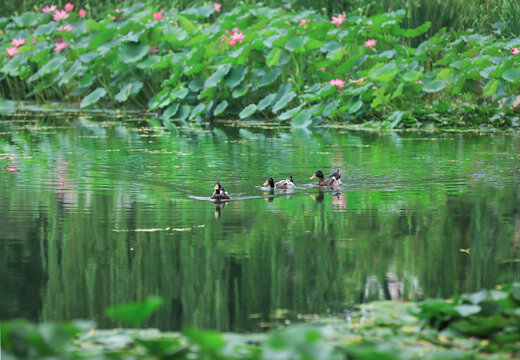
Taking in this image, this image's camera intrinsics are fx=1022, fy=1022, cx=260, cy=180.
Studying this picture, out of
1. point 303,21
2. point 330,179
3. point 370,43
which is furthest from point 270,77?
point 330,179

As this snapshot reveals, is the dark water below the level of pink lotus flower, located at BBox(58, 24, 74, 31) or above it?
below

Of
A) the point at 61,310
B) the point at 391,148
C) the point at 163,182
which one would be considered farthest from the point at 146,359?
the point at 391,148

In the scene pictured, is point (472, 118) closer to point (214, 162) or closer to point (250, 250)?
point (214, 162)

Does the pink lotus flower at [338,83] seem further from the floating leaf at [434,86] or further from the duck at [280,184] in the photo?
the duck at [280,184]

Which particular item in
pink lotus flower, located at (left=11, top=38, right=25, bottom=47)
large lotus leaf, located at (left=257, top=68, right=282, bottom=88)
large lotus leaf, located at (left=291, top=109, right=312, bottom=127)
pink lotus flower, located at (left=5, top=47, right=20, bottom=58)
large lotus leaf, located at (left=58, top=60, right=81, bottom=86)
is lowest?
large lotus leaf, located at (left=291, top=109, right=312, bottom=127)

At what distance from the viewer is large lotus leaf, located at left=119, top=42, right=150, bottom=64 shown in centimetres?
1844

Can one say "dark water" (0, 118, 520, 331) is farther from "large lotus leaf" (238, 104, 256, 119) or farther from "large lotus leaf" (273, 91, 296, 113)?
"large lotus leaf" (238, 104, 256, 119)

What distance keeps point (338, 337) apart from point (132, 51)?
49.5ft

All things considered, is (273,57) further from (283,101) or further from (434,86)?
(434,86)

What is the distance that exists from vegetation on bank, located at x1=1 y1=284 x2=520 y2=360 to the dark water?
298 millimetres

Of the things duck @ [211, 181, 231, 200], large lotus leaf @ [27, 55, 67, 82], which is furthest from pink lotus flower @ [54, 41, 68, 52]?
duck @ [211, 181, 231, 200]

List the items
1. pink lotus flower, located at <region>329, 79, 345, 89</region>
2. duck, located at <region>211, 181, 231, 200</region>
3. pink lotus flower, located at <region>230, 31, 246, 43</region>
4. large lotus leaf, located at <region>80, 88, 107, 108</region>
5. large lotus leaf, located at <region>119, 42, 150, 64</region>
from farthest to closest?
large lotus leaf, located at <region>80, 88, 107, 108</region> → large lotus leaf, located at <region>119, 42, 150, 64</region> → pink lotus flower, located at <region>230, 31, 246, 43</region> → pink lotus flower, located at <region>329, 79, 345, 89</region> → duck, located at <region>211, 181, 231, 200</region>

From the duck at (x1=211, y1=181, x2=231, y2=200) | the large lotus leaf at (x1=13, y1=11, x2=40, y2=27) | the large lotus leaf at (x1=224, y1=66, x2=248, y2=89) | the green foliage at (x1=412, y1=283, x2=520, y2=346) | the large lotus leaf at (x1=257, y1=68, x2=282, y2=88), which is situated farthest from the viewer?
the large lotus leaf at (x1=13, y1=11, x2=40, y2=27)

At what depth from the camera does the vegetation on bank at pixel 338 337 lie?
3254 millimetres
